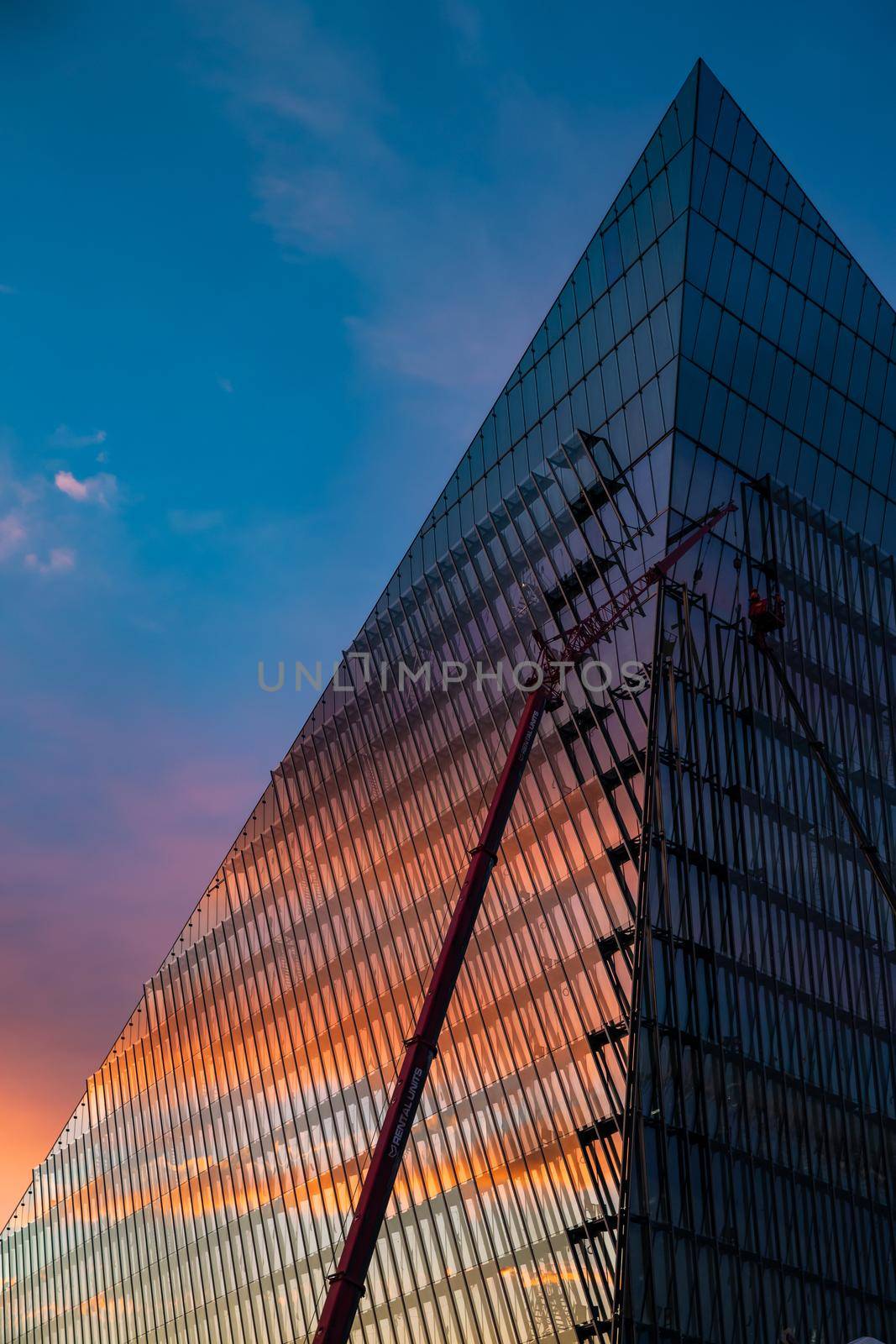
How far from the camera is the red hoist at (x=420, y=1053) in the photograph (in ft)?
118

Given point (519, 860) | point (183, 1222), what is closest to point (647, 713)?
point (519, 860)

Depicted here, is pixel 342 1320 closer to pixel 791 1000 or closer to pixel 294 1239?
pixel 791 1000

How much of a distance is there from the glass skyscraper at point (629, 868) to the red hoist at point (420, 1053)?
7.03 m

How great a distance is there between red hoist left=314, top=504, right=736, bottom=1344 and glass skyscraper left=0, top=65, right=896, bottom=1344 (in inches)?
277

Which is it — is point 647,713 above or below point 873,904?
above

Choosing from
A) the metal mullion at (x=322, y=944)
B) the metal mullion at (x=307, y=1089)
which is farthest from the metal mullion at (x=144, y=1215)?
the metal mullion at (x=322, y=944)

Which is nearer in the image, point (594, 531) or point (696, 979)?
point (696, 979)

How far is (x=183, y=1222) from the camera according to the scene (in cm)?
8744

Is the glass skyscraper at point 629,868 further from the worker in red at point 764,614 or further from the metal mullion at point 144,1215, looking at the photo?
the metal mullion at point 144,1215

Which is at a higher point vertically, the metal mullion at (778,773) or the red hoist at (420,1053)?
the metal mullion at (778,773)

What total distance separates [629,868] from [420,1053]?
15790 millimetres

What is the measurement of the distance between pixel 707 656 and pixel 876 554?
15969mm

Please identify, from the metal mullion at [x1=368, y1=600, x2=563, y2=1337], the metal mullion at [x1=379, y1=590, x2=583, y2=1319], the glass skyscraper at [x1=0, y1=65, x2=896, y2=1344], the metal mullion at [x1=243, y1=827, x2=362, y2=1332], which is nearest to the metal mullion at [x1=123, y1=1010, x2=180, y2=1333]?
the glass skyscraper at [x1=0, y1=65, x2=896, y2=1344]

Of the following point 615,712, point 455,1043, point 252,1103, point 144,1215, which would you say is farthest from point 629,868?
point 144,1215
